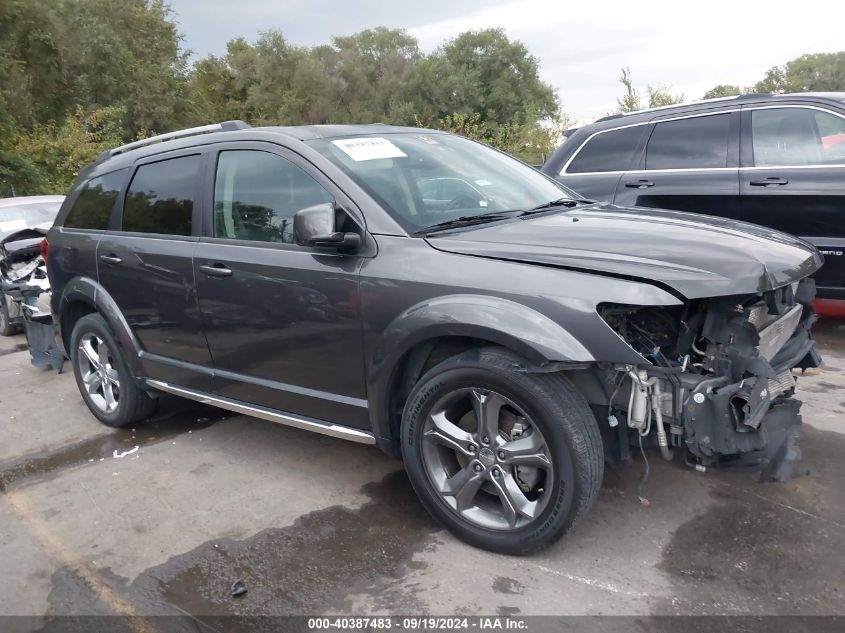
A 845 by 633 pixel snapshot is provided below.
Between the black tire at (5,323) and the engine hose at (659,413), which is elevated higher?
the engine hose at (659,413)

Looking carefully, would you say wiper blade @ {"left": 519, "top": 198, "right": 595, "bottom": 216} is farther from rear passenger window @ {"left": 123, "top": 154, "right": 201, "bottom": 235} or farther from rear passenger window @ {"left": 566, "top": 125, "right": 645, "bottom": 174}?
rear passenger window @ {"left": 566, "top": 125, "right": 645, "bottom": 174}

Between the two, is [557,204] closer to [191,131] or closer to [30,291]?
[191,131]

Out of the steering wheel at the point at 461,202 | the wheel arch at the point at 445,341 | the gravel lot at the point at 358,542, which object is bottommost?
the gravel lot at the point at 358,542

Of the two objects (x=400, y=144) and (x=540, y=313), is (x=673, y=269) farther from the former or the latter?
(x=400, y=144)

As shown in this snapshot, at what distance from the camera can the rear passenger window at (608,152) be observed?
607cm

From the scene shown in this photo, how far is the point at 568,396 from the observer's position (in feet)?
8.74

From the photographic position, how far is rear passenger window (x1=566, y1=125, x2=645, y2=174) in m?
6.07

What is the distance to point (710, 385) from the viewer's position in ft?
8.41

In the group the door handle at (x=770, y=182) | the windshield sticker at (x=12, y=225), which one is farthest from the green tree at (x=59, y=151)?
the door handle at (x=770, y=182)

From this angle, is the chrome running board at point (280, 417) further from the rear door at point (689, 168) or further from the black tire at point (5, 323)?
the black tire at point (5, 323)

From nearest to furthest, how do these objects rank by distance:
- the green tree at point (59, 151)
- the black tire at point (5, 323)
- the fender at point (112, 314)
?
the fender at point (112, 314) → the black tire at point (5, 323) → the green tree at point (59, 151)

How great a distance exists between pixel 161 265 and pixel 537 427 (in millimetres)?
2434

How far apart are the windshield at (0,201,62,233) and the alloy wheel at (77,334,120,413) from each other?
466 cm

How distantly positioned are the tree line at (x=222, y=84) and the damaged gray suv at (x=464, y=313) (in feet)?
46.4
